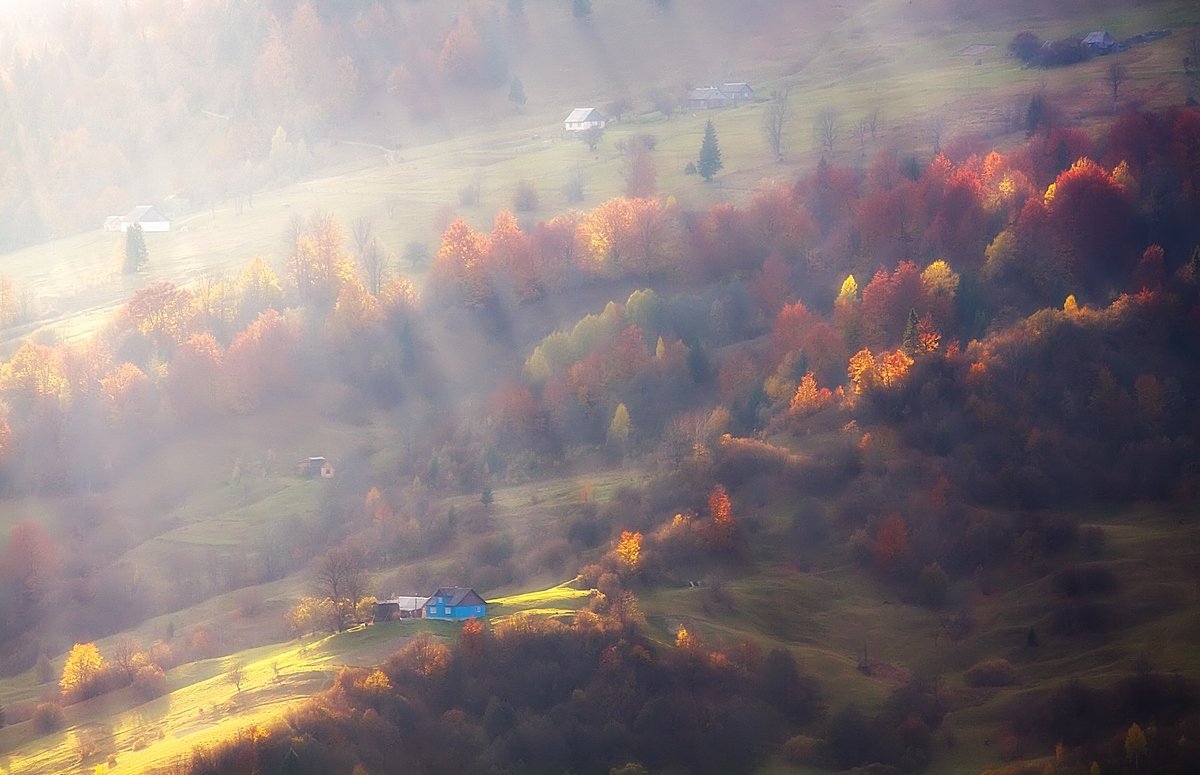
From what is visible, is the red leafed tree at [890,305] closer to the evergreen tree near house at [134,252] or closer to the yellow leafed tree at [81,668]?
the yellow leafed tree at [81,668]

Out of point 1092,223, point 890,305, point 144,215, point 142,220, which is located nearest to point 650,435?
point 890,305

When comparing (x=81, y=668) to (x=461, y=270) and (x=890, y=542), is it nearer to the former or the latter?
(x=890, y=542)

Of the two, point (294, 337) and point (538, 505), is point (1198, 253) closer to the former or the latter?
point (538, 505)

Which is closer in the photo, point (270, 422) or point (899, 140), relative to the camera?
point (270, 422)

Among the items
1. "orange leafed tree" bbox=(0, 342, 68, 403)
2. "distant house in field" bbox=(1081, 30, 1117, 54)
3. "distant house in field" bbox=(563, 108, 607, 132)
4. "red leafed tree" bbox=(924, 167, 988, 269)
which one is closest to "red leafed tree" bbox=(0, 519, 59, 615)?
"orange leafed tree" bbox=(0, 342, 68, 403)

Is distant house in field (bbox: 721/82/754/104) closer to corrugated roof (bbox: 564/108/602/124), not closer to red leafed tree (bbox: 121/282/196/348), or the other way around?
corrugated roof (bbox: 564/108/602/124)

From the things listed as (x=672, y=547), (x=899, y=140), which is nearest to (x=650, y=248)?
(x=899, y=140)
